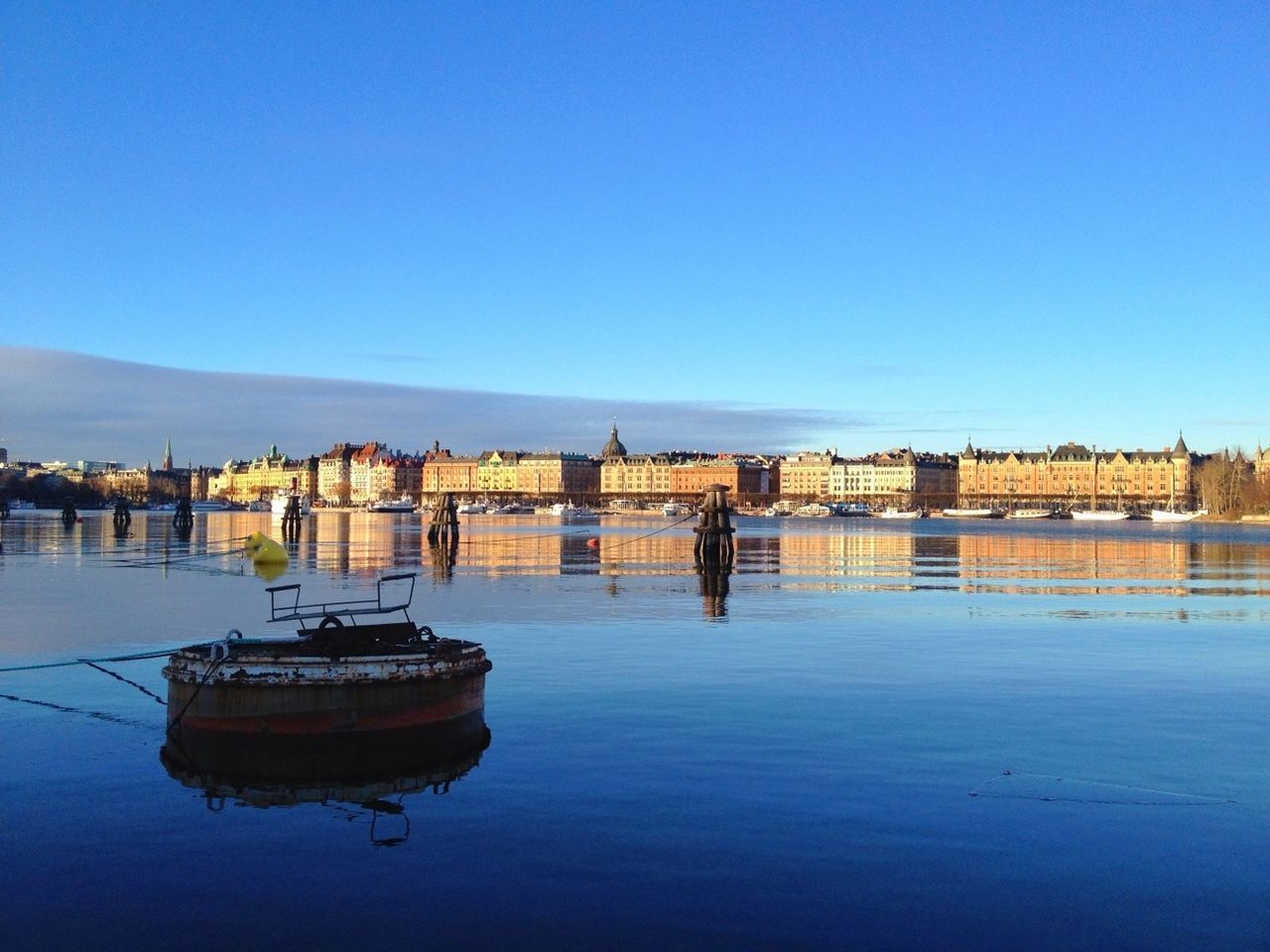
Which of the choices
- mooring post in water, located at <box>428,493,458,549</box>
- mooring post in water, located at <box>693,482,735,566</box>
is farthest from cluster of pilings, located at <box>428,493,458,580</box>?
mooring post in water, located at <box>693,482,735,566</box>

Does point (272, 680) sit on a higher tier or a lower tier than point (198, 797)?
higher

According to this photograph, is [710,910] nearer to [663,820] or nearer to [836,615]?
[663,820]

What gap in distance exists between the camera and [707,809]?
47.1 ft

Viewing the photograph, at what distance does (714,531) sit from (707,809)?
161ft

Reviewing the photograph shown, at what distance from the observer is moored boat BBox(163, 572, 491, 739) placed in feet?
56.5

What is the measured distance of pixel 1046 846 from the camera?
13.1 meters

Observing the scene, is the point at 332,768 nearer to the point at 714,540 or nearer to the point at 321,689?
the point at 321,689

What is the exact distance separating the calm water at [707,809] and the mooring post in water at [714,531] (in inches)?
1200

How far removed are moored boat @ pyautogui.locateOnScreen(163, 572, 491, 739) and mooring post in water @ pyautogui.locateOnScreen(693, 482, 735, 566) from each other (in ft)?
146

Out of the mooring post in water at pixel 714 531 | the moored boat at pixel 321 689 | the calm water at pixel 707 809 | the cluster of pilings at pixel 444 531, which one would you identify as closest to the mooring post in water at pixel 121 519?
the cluster of pilings at pixel 444 531

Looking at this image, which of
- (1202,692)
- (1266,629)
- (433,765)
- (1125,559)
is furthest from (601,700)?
(1125,559)

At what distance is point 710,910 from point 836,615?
2804 centimetres

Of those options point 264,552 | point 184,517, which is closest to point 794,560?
point 264,552

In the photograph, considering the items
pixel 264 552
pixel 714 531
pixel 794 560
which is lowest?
pixel 794 560
